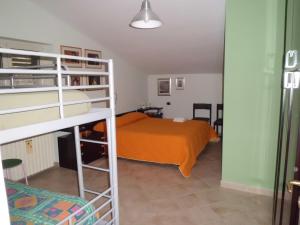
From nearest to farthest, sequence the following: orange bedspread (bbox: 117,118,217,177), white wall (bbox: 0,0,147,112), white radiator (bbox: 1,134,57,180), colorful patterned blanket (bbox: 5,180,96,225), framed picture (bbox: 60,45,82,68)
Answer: colorful patterned blanket (bbox: 5,180,96,225), white wall (bbox: 0,0,147,112), white radiator (bbox: 1,134,57,180), orange bedspread (bbox: 117,118,217,177), framed picture (bbox: 60,45,82,68)

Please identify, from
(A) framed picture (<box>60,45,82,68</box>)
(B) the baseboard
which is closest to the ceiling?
(A) framed picture (<box>60,45,82,68</box>)

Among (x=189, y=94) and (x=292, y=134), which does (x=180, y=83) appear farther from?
(x=292, y=134)

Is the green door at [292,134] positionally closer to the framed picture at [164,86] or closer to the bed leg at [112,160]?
the bed leg at [112,160]

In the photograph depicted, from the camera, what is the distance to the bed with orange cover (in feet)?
11.6

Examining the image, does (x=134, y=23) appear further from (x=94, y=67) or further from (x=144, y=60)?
(x=144, y=60)

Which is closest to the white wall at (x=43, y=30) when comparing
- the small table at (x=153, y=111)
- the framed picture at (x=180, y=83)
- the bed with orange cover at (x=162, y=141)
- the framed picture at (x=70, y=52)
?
the framed picture at (x=70, y=52)

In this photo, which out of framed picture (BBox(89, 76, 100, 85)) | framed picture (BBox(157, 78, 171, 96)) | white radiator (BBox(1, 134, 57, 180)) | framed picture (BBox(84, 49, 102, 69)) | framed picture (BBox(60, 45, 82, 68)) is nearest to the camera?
white radiator (BBox(1, 134, 57, 180))

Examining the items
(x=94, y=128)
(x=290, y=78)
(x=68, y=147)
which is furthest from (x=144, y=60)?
(x=290, y=78)

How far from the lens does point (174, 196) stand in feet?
9.50

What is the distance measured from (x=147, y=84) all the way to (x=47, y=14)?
11.7ft

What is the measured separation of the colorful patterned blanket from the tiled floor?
79cm

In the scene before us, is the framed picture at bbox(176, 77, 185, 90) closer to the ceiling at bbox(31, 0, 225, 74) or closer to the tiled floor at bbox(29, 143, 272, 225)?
the ceiling at bbox(31, 0, 225, 74)

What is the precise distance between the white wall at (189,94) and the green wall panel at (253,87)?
3029mm

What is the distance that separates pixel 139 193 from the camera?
9.82ft
